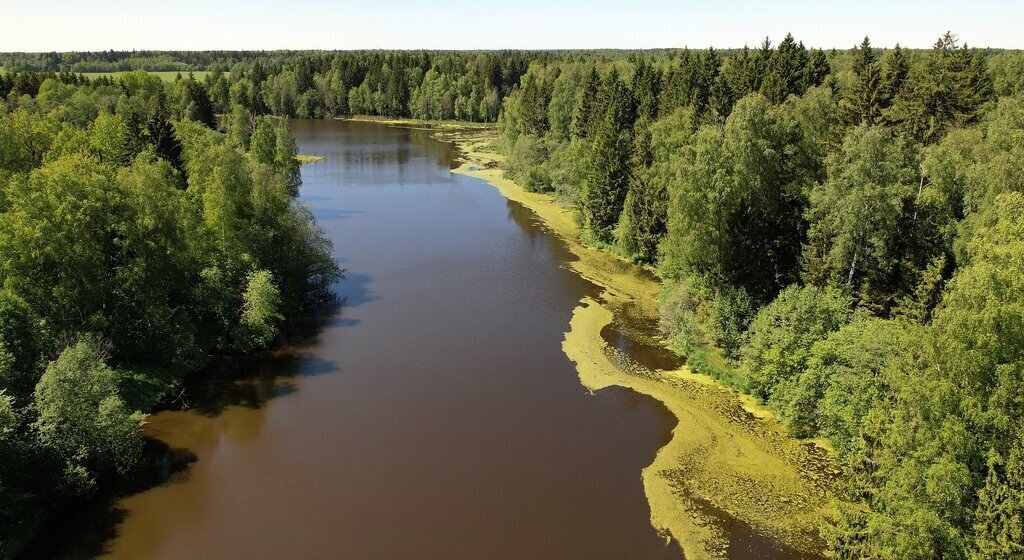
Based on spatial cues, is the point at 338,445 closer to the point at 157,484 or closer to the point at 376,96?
the point at 157,484

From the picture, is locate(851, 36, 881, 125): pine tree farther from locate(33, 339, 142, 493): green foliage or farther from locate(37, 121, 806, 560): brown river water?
locate(33, 339, 142, 493): green foliage

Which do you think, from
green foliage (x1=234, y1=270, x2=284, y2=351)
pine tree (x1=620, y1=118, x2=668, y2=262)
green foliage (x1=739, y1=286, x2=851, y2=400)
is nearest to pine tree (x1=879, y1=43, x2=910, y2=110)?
pine tree (x1=620, y1=118, x2=668, y2=262)

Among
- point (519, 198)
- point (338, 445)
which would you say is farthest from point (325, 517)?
point (519, 198)

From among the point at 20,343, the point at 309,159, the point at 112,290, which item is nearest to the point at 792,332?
the point at 112,290

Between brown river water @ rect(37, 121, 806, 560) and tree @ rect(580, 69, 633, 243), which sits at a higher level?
tree @ rect(580, 69, 633, 243)

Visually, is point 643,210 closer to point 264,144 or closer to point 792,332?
Result: point 792,332
